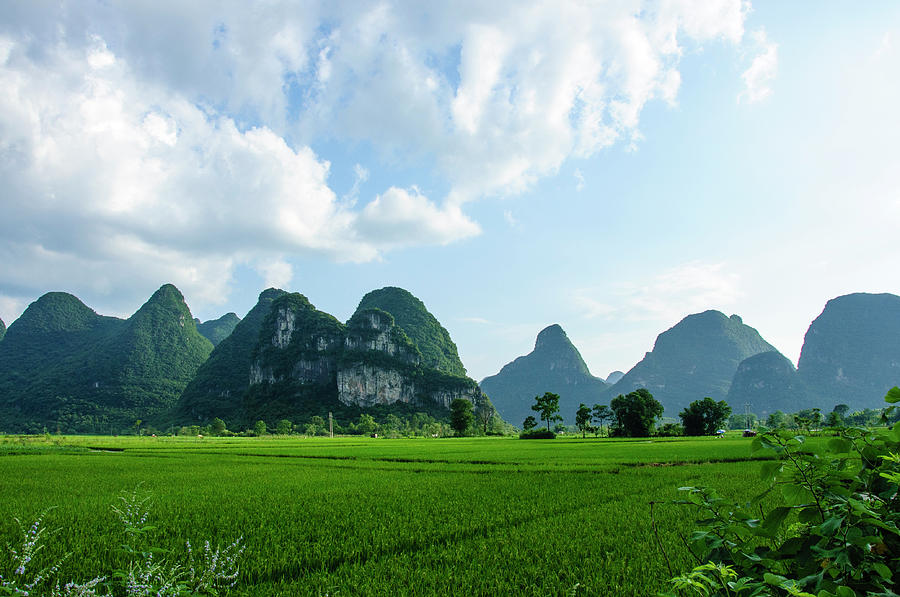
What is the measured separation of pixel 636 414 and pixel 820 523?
6694cm

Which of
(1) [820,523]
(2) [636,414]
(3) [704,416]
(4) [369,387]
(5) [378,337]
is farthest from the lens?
(5) [378,337]

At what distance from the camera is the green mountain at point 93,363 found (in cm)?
11744

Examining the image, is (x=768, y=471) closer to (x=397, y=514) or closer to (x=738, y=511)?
(x=738, y=511)

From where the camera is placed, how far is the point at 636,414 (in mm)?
61875

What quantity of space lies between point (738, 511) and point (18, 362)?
20744cm

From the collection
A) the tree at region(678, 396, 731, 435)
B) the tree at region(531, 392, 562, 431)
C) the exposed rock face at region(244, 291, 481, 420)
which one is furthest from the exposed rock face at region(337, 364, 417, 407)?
the tree at region(678, 396, 731, 435)

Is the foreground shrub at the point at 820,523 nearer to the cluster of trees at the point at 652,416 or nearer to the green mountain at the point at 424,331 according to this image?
the cluster of trees at the point at 652,416

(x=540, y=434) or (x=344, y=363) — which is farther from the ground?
(x=344, y=363)

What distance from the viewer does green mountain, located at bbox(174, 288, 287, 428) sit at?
129 meters

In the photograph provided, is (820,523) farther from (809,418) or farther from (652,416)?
(809,418)

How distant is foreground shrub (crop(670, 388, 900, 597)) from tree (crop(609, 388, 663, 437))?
64.6m

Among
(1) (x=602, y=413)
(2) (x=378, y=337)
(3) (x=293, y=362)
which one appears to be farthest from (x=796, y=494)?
(3) (x=293, y=362)

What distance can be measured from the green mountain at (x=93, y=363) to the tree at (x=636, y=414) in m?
128

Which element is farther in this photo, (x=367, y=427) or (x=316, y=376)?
(x=316, y=376)
